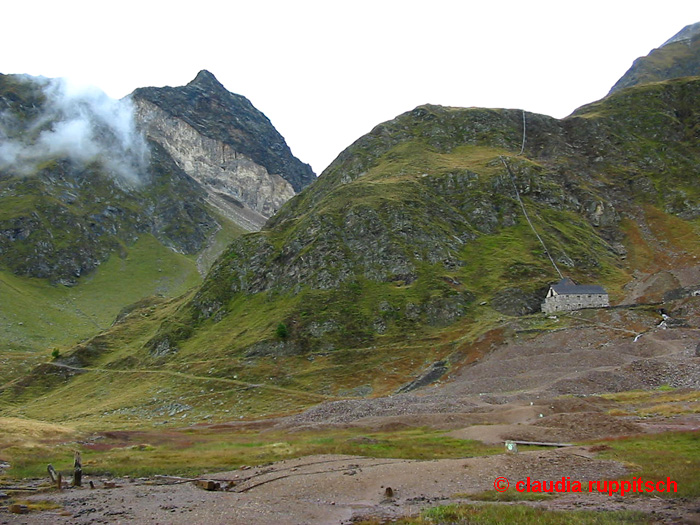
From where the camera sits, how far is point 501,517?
77.6ft

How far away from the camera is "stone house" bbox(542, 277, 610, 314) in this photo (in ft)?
378

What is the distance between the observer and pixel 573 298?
115 meters

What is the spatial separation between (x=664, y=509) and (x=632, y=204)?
18107 cm

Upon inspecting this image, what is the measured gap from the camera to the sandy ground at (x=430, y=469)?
28766 millimetres

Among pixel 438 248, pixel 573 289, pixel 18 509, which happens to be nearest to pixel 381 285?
pixel 438 248

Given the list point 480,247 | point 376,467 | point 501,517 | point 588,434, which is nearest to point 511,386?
point 588,434

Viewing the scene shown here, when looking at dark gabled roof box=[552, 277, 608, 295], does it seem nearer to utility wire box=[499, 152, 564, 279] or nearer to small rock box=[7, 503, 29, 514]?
utility wire box=[499, 152, 564, 279]

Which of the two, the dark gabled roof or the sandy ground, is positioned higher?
the dark gabled roof

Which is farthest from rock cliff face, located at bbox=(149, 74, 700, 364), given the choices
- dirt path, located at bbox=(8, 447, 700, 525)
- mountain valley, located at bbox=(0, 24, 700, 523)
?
dirt path, located at bbox=(8, 447, 700, 525)

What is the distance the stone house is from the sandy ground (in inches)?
1510

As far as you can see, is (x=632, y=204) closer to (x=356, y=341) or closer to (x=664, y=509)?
(x=356, y=341)

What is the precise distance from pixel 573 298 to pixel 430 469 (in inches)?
3599

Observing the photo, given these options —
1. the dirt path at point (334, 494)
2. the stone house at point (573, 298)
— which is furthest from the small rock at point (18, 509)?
the stone house at point (573, 298)

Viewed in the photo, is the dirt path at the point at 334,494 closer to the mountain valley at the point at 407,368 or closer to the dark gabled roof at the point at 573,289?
the mountain valley at the point at 407,368
